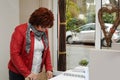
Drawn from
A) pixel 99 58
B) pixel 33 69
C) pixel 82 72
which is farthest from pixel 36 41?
pixel 99 58

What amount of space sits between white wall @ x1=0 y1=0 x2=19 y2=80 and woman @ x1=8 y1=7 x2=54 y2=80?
1.30 metres

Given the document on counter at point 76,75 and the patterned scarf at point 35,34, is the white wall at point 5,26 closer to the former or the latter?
the patterned scarf at point 35,34

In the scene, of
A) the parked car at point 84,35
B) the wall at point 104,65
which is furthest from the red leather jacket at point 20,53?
the parked car at point 84,35

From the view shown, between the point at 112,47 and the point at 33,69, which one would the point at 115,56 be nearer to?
the point at 112,47

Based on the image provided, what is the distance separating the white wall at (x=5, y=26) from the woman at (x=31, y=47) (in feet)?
4.28

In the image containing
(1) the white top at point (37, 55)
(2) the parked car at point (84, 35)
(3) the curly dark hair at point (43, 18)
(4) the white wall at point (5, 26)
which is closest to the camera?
(3) the curly dark hair at point (43, 18)

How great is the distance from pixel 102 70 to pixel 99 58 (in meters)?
0.16

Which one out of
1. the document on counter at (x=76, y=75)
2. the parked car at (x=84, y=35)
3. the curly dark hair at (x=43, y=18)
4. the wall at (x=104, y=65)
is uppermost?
the curly dark hair at (x=43, y=18)

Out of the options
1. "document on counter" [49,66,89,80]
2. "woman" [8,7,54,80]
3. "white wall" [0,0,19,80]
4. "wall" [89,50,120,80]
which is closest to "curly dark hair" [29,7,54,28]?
"woman" [8,7,54,80]

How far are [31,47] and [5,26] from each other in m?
1.45

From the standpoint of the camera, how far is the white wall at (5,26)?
346 centimetres

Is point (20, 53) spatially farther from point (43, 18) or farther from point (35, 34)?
point (43, 18)

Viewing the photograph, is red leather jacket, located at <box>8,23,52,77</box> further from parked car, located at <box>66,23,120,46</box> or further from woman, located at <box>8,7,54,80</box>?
parked car, located at <box>66,23,120,46</box>

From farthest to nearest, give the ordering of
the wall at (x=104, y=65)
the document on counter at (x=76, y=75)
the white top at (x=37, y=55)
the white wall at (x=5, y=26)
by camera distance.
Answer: the white wall at (x=5, y=26)
the wall at (x=104, y=65)
the white top at (x=37, y=55)
the document on counter at (x=76, y=75)
